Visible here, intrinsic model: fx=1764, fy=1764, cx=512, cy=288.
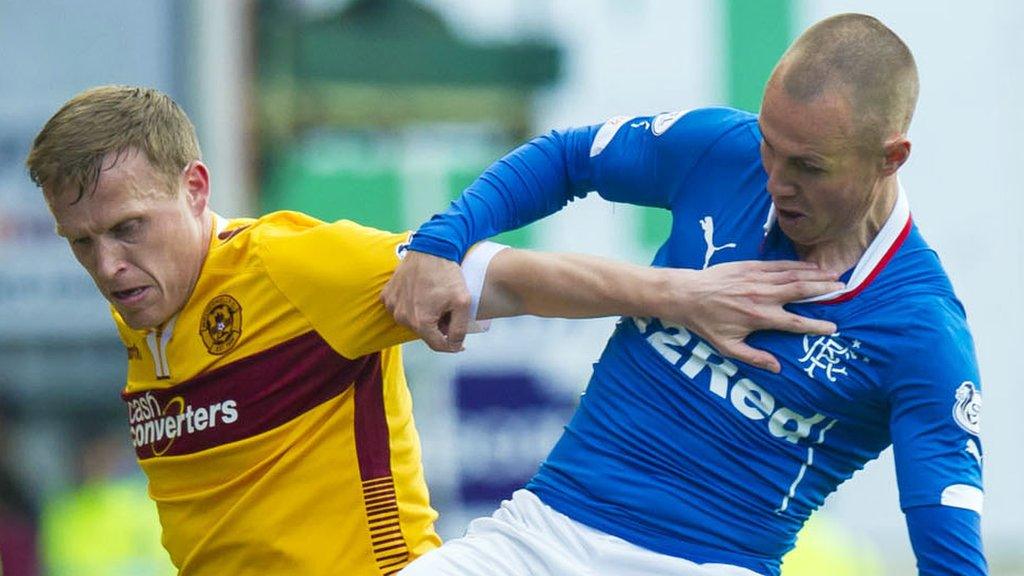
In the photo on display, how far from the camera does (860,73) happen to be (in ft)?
11.0

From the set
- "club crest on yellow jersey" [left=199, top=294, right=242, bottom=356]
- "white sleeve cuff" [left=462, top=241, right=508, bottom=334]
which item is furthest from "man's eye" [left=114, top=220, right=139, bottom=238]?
"white sleeve cuff" [left=462, top=241, right=508, bottom=334]

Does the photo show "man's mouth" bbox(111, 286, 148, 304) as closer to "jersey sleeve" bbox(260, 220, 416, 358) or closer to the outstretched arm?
"jersey sleeve" bbox(260, 220, 416, 358)

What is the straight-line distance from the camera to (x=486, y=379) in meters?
9.85

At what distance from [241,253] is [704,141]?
1022 mm

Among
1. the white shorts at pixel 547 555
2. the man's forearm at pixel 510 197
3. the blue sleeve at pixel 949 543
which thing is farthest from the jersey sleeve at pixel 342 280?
the blue sleeve at pixel 949 543

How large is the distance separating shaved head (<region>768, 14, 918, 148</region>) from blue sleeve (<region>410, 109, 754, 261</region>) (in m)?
0.32

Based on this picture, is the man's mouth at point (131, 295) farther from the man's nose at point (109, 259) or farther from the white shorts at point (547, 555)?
the white shorts at point (547, 555)

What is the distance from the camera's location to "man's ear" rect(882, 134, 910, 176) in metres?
3.38

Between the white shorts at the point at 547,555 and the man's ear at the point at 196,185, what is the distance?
0.90 meters

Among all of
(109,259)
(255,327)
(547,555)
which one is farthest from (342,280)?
(547,555)

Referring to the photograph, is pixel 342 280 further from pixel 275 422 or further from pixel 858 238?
pixel 858 238

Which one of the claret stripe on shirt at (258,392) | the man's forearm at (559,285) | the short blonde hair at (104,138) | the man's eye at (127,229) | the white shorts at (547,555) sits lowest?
the white shorts at (547,555)

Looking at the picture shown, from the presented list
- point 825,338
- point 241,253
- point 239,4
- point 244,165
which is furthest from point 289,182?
point 825,338

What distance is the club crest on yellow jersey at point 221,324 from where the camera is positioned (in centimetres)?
379
